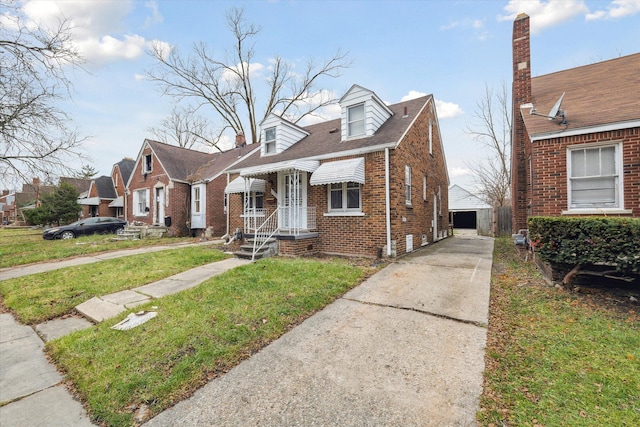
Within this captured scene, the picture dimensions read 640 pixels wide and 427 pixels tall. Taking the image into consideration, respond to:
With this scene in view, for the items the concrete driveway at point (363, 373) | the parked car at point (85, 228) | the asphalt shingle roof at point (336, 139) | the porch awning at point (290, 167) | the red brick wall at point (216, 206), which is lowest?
the concrete driveway at point (363, 373)

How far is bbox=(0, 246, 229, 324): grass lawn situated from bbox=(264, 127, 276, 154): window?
572 centimetres

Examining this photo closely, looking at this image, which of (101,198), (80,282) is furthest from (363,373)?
(101,198)

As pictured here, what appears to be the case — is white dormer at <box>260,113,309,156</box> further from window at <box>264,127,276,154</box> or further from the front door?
the front door

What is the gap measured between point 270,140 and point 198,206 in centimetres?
810

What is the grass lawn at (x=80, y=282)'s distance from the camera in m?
5.55

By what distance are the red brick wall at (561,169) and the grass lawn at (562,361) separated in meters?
2.75

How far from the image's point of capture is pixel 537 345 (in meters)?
3.51

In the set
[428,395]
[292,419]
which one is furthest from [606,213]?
[292,419]

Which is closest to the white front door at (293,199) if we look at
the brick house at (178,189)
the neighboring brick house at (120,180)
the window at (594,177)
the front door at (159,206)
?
the brick house at (178,189)

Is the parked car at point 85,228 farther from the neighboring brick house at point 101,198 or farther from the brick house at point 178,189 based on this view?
Answer: the neighboring brick house at point 101,198

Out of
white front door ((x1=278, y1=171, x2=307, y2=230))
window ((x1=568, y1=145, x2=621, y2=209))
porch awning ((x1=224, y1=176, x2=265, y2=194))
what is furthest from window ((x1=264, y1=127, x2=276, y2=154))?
window ((x1=568, y1=145, x2=621, y2=209))

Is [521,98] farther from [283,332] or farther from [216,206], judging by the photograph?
[216,206]

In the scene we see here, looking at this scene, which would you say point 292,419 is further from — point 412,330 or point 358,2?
point 358,2

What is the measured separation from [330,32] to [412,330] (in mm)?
13943
